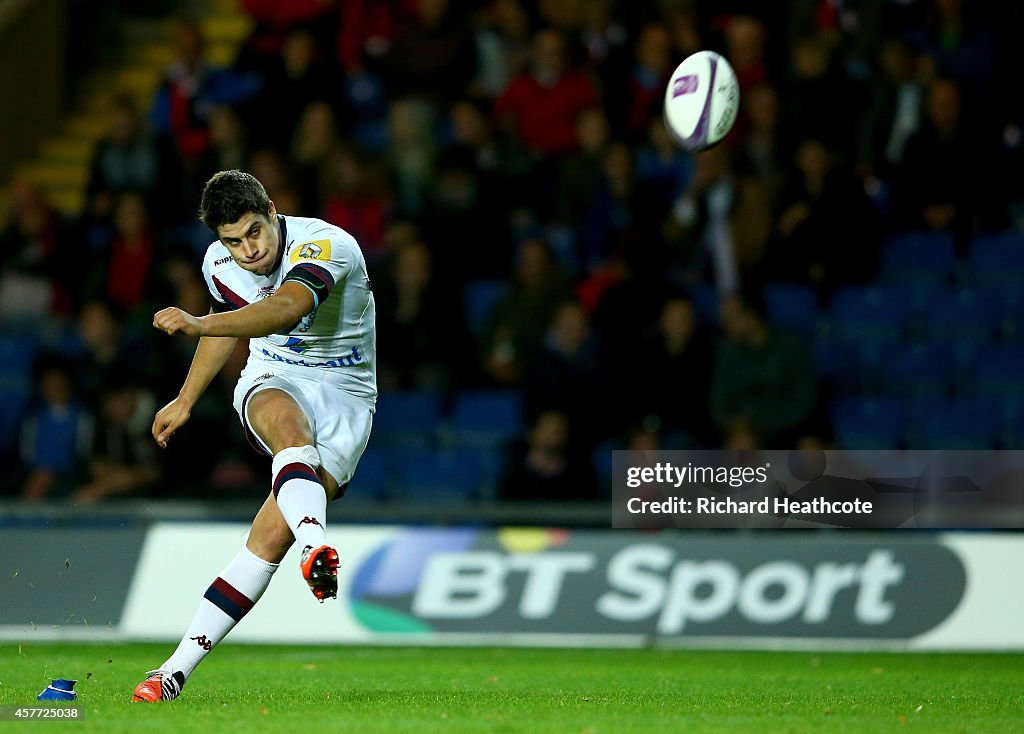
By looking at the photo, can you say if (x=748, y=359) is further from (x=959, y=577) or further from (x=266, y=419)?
(x=266, y=419)

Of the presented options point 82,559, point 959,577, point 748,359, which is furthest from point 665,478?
point 82,559

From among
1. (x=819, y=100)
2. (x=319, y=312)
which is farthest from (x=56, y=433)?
(x=819, y=100)

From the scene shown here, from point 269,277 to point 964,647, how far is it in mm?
5242

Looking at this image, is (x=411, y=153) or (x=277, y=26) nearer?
(x=411, y=153)

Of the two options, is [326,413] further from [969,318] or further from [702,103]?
[969,318]

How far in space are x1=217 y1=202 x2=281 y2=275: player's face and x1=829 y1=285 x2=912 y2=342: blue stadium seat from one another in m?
6.31

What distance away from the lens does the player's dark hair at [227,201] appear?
19.9 feet

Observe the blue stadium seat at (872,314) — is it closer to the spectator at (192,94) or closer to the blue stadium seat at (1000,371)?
the blue stadium seat at (1000,371)

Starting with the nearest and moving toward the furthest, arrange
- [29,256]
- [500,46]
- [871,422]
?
1. [871,422]
2. [29,256]
3. [500,46]

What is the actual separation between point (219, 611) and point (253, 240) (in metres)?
1.39

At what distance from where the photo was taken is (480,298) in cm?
1255

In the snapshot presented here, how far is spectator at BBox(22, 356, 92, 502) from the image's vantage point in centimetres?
1173

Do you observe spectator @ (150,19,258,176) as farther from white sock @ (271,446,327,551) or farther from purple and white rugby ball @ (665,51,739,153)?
white sock @ (271,446,327,551)

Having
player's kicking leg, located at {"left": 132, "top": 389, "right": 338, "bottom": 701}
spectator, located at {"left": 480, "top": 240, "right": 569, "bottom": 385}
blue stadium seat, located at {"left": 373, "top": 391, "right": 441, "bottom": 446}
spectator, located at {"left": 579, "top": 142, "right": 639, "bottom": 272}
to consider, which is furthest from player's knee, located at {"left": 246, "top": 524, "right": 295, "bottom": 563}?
spectator, located at {"left": 579, "top": 142, "right": 639, "bottom": 272}
